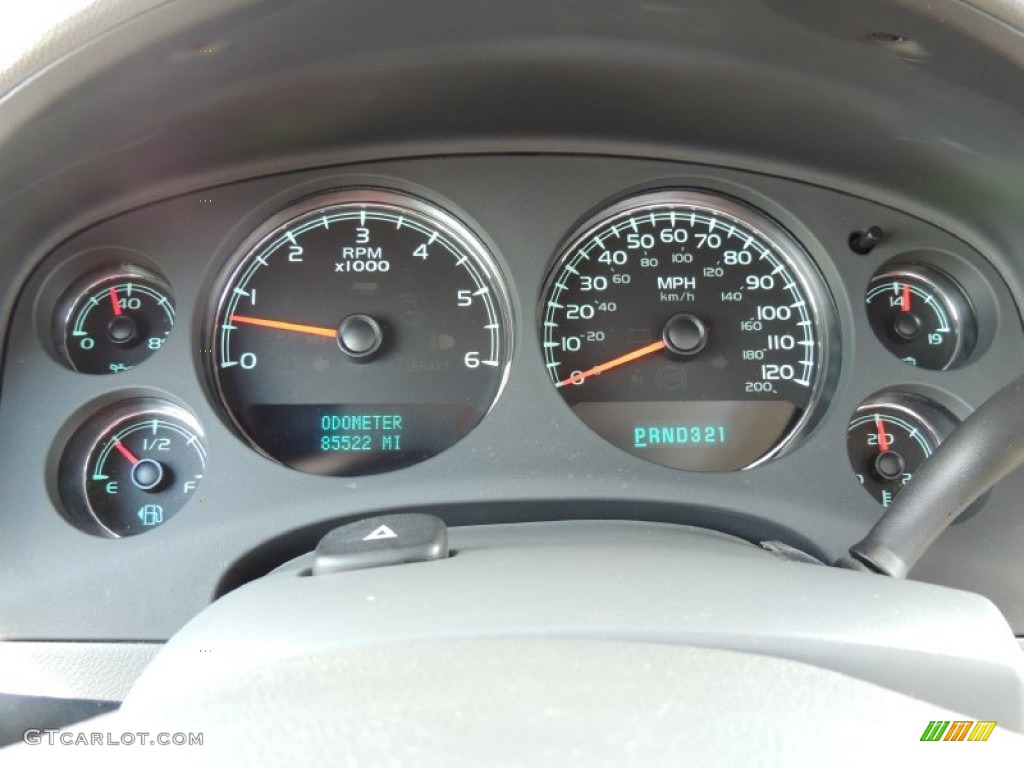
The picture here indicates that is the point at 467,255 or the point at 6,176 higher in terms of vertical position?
the point at 6,176

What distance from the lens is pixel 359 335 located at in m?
2.42

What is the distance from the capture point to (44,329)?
7.78 ft

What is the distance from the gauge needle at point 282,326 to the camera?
2.49 metres

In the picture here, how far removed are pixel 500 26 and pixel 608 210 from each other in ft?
2.38

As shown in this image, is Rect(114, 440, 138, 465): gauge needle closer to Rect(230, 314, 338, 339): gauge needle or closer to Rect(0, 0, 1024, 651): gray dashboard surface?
Rect(0, 0, 1024, 651): gray dashboard surface

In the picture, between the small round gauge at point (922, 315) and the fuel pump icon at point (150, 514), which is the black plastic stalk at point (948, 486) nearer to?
Result: the small round gauge at point (922, 315)

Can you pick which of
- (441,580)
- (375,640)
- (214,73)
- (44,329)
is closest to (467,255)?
(214,73)

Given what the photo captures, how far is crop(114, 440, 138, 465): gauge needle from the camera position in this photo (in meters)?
2.38

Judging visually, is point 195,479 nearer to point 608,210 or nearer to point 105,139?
point 105,139

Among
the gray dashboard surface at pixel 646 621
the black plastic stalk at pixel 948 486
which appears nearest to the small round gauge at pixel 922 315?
the black plastic stalk at pixel 948 486

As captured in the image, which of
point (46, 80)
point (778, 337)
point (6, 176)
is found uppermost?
point (46, 80)

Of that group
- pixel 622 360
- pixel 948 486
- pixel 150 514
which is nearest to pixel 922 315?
pixel 622 360

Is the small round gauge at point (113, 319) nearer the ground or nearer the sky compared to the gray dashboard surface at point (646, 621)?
nearer the sky

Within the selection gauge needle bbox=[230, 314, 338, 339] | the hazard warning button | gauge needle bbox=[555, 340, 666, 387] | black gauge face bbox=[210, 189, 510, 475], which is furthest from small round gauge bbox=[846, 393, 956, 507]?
gauge needle bbox=[230, 314, 338, 339]
